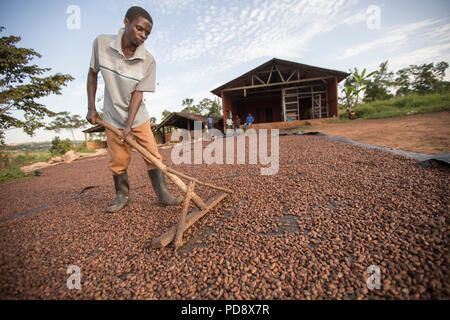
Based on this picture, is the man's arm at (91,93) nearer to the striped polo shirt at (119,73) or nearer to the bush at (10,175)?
the striped polo shirt at (119,73)

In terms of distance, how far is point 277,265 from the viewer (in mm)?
1190

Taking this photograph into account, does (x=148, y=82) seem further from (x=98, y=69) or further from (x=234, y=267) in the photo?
(x=234, y=267)

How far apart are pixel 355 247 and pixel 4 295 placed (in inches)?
85.3

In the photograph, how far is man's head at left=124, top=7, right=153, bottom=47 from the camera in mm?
1671

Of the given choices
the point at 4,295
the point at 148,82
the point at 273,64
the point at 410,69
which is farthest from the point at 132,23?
the point at 410,69

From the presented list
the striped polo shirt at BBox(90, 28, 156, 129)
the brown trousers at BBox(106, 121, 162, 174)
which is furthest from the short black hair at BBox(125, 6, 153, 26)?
the brown trousers at BBox(106, 121, 162, 174)

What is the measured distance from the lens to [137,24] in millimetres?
1667

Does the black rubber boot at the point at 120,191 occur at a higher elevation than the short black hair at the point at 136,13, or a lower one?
lower

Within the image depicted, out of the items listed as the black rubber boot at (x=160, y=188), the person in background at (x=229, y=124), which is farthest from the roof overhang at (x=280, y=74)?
the black rubber boot at (x=160, y=188)

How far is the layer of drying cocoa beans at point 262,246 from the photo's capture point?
1046 mm

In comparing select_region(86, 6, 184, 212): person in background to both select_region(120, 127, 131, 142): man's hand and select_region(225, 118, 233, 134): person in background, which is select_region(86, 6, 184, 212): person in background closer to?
select_region(120, 127, 131, 142): man's hand

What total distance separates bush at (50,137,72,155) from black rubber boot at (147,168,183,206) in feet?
56.4

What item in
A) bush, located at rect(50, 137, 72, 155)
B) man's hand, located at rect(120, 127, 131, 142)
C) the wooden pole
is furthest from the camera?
bush, located at rect(50, 137, 72, 155)

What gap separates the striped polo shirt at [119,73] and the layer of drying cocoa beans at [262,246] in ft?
3.66
